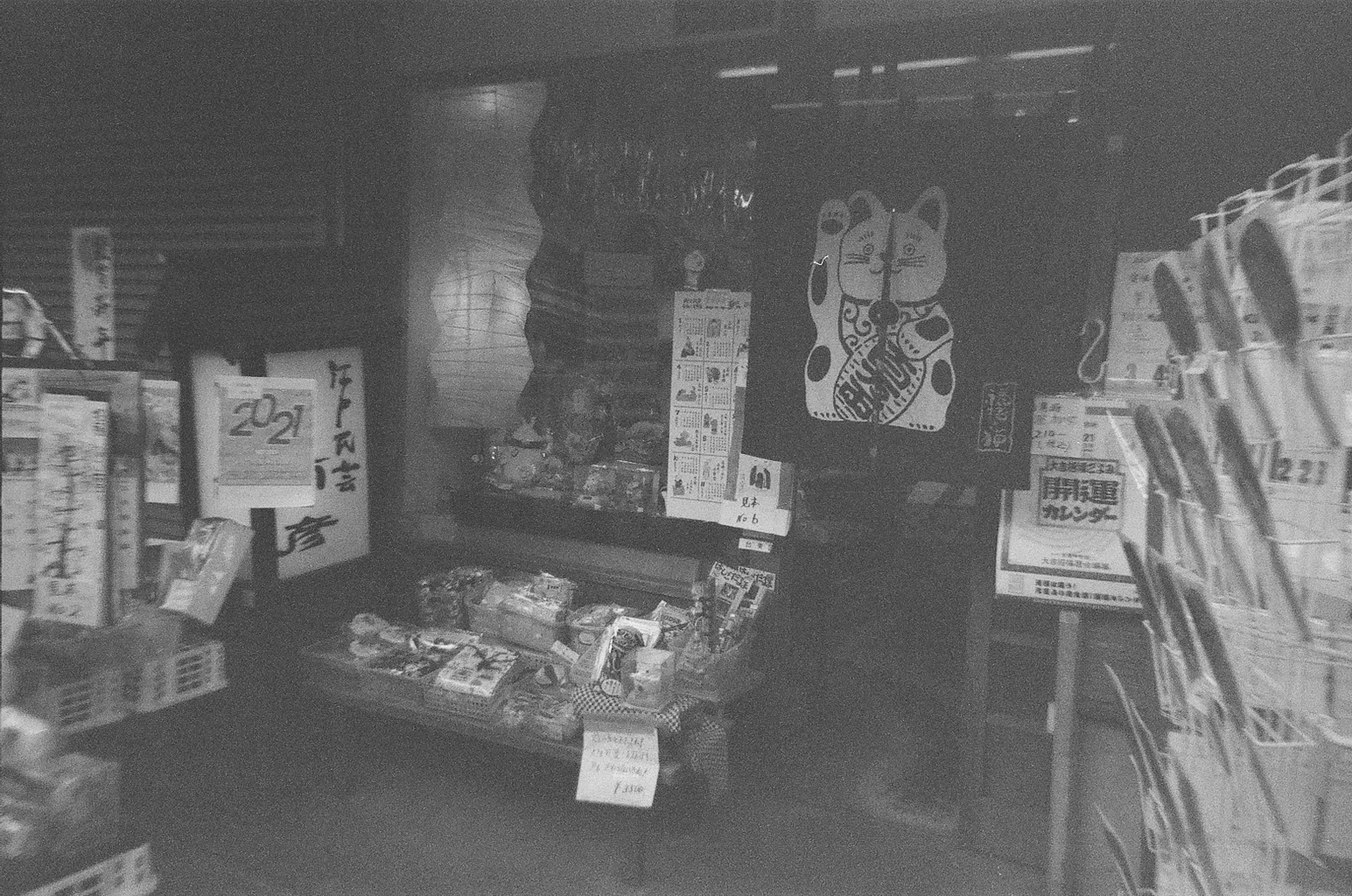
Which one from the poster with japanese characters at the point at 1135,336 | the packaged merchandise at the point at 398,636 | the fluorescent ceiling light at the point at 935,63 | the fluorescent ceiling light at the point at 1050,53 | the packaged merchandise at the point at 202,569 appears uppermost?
the fluorescent ceiling light at the point at 935,63

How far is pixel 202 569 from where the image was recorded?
3.57m

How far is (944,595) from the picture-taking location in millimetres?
6277

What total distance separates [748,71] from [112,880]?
14.5 ft

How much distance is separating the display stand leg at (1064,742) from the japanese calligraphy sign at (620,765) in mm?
1702

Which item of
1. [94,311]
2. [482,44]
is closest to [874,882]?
[94,311]

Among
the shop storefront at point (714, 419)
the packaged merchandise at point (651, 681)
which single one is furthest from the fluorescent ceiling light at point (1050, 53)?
the packaged merchandise at point (651, 681)

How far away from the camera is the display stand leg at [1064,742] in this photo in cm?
390

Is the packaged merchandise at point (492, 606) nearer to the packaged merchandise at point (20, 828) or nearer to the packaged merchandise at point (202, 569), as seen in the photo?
the packaged merchandise at point (202, 569)

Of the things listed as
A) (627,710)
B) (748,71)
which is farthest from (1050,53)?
(627,710)

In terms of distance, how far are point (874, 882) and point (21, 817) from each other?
138 inches

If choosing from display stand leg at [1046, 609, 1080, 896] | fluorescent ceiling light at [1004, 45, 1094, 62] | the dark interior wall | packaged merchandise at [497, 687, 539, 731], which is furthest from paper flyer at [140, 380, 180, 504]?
the dark interior wall

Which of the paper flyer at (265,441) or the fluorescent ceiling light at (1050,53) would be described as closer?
the fluorescent ceiling light at (1050,53)

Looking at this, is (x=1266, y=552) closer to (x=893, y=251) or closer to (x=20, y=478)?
(x=893, y=251)

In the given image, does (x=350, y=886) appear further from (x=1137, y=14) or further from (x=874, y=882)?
(x=1137, y=14)
